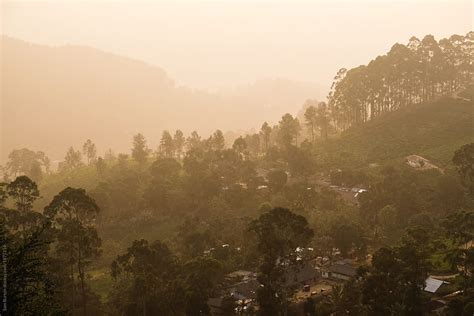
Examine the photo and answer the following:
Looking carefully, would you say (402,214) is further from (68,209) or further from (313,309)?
(68,209)

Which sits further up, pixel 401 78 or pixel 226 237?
pixel 401 78

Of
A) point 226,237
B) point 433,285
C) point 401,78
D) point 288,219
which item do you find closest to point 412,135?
point 401,78

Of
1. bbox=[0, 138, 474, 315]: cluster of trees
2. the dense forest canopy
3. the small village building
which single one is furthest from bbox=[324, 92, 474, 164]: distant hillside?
the small village building

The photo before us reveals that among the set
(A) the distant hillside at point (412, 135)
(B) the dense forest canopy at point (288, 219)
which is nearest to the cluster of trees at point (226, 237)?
(B) the dense forest canopy at point (288, 219)

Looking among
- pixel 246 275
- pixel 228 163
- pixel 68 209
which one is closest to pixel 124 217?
pixel 228 163

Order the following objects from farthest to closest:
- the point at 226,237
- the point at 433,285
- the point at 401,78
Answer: the point at 401,78 → the point at 226,237 → the point at 433,285

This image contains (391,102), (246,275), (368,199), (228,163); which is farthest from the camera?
(391,102)

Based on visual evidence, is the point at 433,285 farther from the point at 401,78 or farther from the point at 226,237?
the point at 401,78
